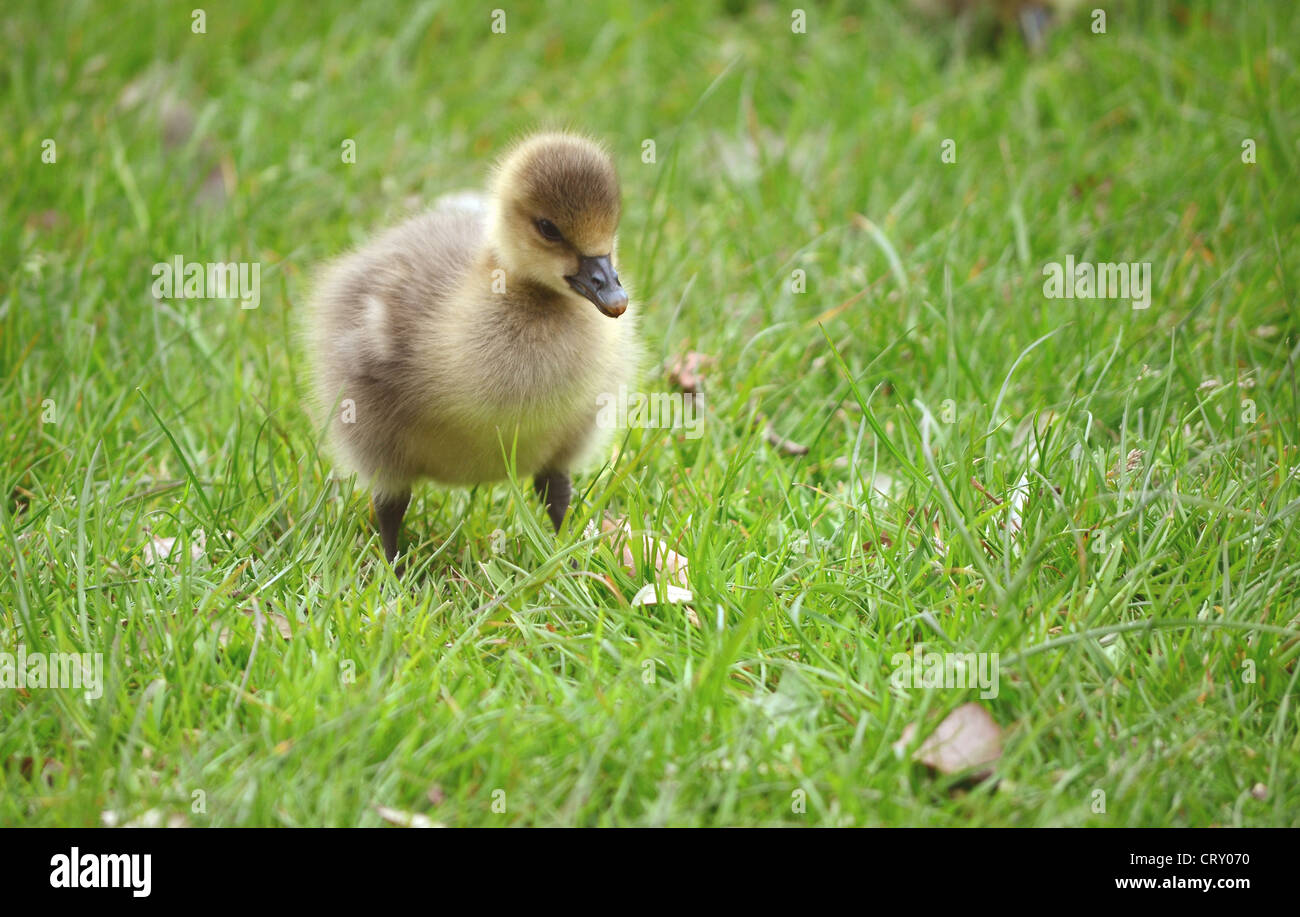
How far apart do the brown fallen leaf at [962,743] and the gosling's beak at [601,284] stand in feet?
3.47

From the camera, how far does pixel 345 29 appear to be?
5.54 meters

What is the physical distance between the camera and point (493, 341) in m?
2.79

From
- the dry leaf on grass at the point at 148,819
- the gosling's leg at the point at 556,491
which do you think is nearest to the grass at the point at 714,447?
the dry leaf on grass at the point at 148,819

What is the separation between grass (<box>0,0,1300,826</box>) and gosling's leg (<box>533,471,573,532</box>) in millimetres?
110

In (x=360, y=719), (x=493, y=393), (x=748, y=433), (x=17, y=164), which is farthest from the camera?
(x=17, y=164)

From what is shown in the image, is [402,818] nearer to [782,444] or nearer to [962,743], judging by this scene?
[962,743]

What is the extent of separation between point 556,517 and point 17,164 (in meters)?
→ 2.66

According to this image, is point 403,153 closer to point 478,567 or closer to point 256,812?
point 478,567

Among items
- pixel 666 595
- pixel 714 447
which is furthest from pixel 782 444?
pixel 666 595

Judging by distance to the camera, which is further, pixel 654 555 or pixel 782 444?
pixel 782 444

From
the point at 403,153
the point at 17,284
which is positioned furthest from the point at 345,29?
the point at 17,284

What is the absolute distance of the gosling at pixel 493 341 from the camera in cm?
271

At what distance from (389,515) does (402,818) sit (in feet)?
3.28

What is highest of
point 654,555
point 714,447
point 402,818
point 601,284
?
point 601,284
